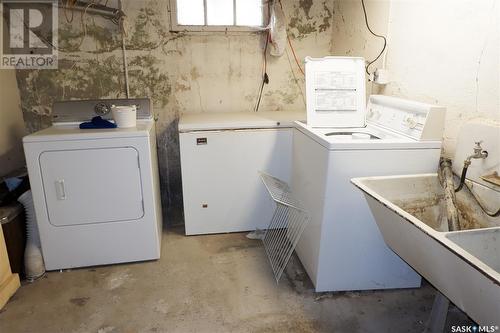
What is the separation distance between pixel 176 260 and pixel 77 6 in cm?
215

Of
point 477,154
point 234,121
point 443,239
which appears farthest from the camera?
point 234,121

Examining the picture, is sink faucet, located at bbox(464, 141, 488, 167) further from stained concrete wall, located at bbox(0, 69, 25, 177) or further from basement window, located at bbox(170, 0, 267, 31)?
stained concrete wall, located at bbox(0, 69, 25, 177)

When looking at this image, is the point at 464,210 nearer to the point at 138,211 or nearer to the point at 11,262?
the point at 138,211

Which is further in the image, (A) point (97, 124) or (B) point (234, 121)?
(B) point (234, 121)

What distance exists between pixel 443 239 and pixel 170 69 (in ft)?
8.29

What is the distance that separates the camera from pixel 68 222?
213 centimetres

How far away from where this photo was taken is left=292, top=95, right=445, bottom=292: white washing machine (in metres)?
1.74

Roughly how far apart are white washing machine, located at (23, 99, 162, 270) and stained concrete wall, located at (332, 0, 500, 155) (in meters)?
1.71

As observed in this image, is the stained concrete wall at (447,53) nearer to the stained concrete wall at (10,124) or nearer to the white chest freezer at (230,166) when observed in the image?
the white chest freezer at (230,166)

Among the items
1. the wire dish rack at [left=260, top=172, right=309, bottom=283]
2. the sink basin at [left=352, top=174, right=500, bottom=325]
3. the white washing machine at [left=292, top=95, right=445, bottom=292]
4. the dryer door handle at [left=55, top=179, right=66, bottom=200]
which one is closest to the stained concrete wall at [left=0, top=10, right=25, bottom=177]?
the dryer door handle at [left=55, top=179, right=66, bottom=200]

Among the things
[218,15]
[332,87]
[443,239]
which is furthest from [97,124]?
[443,239]

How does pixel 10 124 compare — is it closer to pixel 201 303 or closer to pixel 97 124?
pixel 97 124

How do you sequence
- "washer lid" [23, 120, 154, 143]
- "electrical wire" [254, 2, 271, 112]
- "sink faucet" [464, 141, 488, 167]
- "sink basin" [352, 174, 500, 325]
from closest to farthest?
"sink basin" [352, 174, 500, 325] → "sink faucet" [464, 141, 488, 167] → "washer lid" [23, 120, 154, 143] → "electrical wire" [254, 2, 271, 112]

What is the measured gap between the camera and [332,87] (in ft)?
7.03
